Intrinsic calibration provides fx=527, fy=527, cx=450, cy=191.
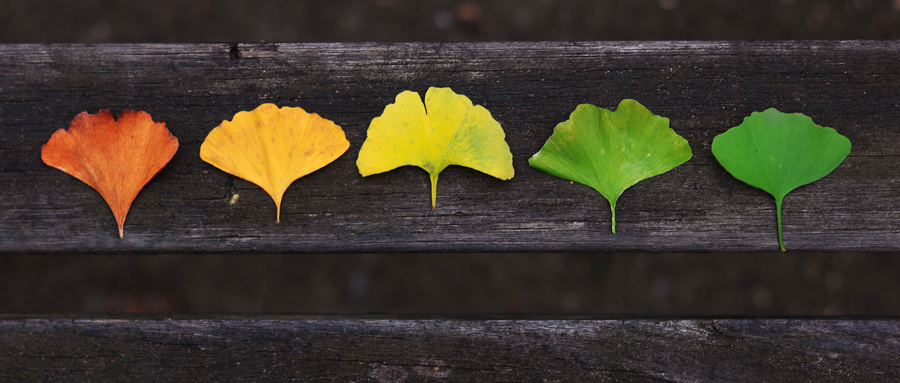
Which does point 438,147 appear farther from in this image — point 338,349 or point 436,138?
point 338,349

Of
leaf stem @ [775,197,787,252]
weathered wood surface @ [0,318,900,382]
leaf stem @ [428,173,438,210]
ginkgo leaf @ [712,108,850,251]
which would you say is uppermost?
ginkgo leaf @ [712,108,850,251]

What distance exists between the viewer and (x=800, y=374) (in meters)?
0.74

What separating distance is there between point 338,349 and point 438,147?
12.6 inches

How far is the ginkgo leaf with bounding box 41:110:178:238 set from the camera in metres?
0.71

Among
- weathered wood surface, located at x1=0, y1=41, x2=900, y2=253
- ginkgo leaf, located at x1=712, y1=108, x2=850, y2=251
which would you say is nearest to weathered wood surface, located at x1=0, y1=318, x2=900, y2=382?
weathered wood surface, located at x1=0, y1=41, x2=900, y2=253

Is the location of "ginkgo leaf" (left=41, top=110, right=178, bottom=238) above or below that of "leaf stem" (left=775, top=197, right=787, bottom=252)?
above

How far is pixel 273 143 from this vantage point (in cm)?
72

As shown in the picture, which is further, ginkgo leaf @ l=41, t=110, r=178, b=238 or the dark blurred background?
the dark blurred background

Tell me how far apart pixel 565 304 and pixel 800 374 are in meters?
0.51

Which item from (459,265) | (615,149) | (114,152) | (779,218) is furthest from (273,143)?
(779,218)

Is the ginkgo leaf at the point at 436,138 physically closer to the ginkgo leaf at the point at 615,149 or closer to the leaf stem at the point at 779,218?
the ginkgo leaf at the point at 615,149

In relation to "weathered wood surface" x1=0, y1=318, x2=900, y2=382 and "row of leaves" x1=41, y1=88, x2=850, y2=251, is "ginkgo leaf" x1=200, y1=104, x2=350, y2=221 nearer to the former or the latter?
"row of leaves" x1=41, y1=88, x2=850, y2=251

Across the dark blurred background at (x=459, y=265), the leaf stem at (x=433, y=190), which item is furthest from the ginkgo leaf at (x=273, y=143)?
the dark blurred background at (x=459, y=265)

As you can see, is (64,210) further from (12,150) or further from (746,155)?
(746,155)
